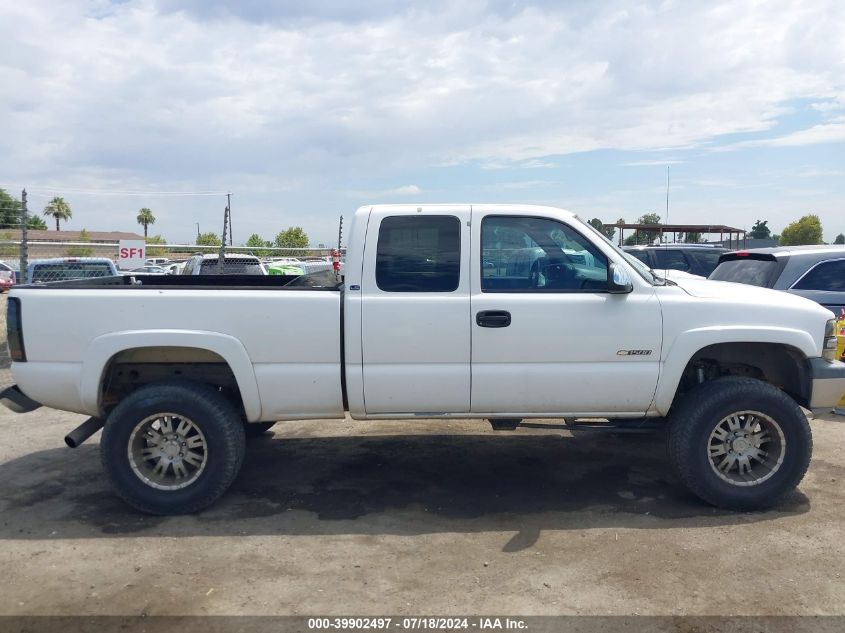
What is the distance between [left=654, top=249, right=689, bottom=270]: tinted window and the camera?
44.0 feet

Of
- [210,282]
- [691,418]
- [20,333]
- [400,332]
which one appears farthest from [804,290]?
[20,333]

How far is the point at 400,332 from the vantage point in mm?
4750

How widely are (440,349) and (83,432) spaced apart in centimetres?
266

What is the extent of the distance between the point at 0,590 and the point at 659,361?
13.7 ft

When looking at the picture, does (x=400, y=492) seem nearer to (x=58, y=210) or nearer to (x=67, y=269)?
(x=67, y=269)

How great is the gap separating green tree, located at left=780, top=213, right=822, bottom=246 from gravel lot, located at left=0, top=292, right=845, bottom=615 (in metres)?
48.6

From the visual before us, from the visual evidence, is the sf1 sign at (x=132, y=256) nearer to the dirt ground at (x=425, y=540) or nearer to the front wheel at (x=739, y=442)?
the dirt ground at (x=425, y=540)

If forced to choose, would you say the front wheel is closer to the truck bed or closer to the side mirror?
the side mirror

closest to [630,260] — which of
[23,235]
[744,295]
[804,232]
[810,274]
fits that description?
[744,295]

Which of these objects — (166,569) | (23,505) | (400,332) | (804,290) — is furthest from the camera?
(804,290)

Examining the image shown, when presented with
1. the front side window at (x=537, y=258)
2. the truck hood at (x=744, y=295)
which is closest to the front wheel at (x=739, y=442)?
the truck hood at (x=744, y=295)

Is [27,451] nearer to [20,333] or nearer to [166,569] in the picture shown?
[20,333]

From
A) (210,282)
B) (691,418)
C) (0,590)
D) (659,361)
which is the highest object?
(210,282)

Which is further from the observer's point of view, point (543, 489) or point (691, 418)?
point (543, 489)
